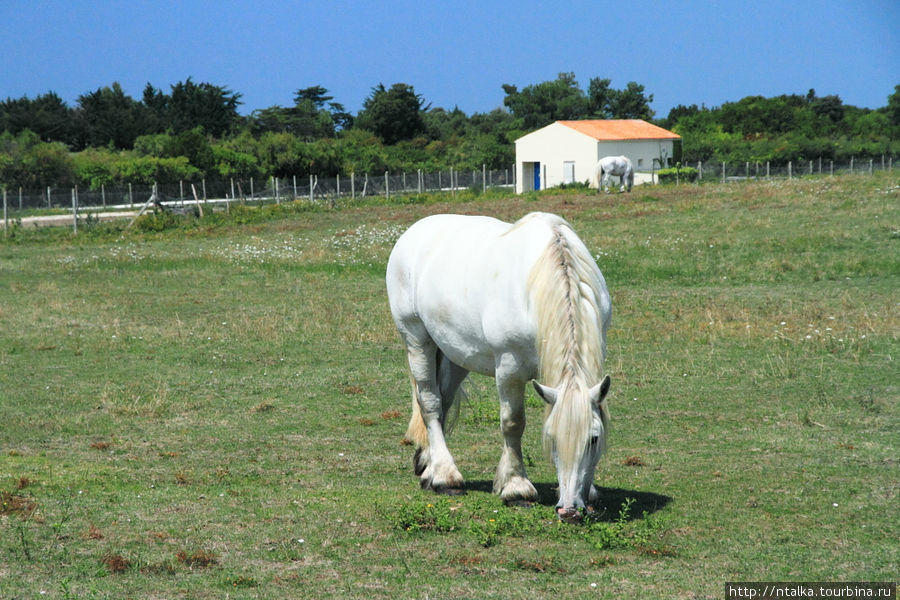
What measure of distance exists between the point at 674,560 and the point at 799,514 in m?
1.34

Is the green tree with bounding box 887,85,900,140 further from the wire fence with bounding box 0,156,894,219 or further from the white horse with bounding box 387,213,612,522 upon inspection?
the white horse with bounding box 387,213,612,522

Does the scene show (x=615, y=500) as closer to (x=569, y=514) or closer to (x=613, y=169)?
(x=569, y=514)

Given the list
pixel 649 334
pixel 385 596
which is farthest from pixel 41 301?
pixel 385 596

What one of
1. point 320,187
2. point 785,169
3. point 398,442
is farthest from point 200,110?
point 398,442

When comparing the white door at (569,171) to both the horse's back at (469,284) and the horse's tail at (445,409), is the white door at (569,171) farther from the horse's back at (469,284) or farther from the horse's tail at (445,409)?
the horse's tail at (445,409)

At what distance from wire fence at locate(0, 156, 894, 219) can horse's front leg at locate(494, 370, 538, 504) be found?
34402 mm

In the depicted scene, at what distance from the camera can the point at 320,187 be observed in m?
52.5

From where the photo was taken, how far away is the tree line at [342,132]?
5875 centimetres

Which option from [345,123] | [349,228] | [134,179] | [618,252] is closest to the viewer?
[618,252]

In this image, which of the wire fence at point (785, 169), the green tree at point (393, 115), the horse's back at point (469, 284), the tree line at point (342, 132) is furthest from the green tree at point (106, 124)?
the horse's back at point (469, 284)

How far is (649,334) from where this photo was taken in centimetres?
1408

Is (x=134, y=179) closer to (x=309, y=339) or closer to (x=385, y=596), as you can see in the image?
(x=309, y=339)

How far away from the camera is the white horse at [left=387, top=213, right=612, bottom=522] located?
5.90 metres

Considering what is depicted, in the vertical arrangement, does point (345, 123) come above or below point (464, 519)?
above
